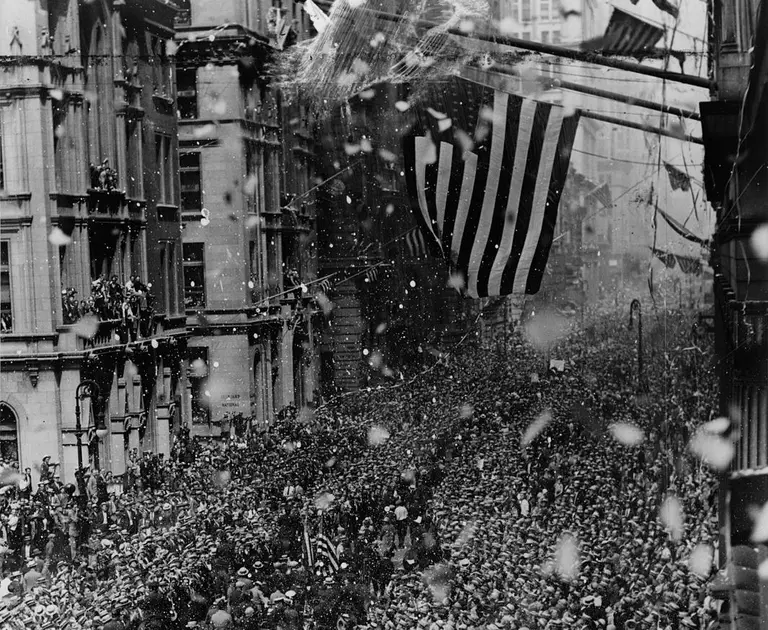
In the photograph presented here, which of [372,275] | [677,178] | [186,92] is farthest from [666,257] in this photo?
[186,92]

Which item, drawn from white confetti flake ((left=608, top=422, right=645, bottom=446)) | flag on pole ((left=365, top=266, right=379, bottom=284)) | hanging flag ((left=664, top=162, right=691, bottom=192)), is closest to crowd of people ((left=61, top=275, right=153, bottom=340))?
flag on pole ((left=365, top=266, right=379, bottom=284))

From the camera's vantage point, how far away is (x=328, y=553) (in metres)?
9.09

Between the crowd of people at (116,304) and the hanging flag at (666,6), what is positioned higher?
the hanging flag at (666,6)

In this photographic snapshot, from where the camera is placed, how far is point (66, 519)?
8.36 metres

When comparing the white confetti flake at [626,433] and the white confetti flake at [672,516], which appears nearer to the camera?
the white confetti flake at [672,516]

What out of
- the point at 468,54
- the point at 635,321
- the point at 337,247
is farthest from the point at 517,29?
the point at 635,321

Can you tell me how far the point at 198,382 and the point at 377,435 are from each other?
6.57ft

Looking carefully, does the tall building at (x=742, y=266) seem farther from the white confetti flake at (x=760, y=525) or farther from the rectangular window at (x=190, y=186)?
the rectangular window at (x=190, y=186)

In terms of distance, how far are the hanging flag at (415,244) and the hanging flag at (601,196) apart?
181cm

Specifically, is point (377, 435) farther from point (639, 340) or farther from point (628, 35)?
point (628, 35)

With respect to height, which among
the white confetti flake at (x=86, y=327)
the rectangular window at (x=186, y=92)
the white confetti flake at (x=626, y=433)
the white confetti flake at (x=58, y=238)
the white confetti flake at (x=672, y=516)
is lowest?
the white confetti flake at (x=672, y=516)

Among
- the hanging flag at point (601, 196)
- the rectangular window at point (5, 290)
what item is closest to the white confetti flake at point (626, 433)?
the hanging flag at point (601, 196)

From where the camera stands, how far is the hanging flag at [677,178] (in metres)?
9.07

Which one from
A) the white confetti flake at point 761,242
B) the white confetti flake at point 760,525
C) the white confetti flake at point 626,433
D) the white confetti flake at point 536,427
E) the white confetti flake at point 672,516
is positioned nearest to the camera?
the white confetti flake at point 761,242
